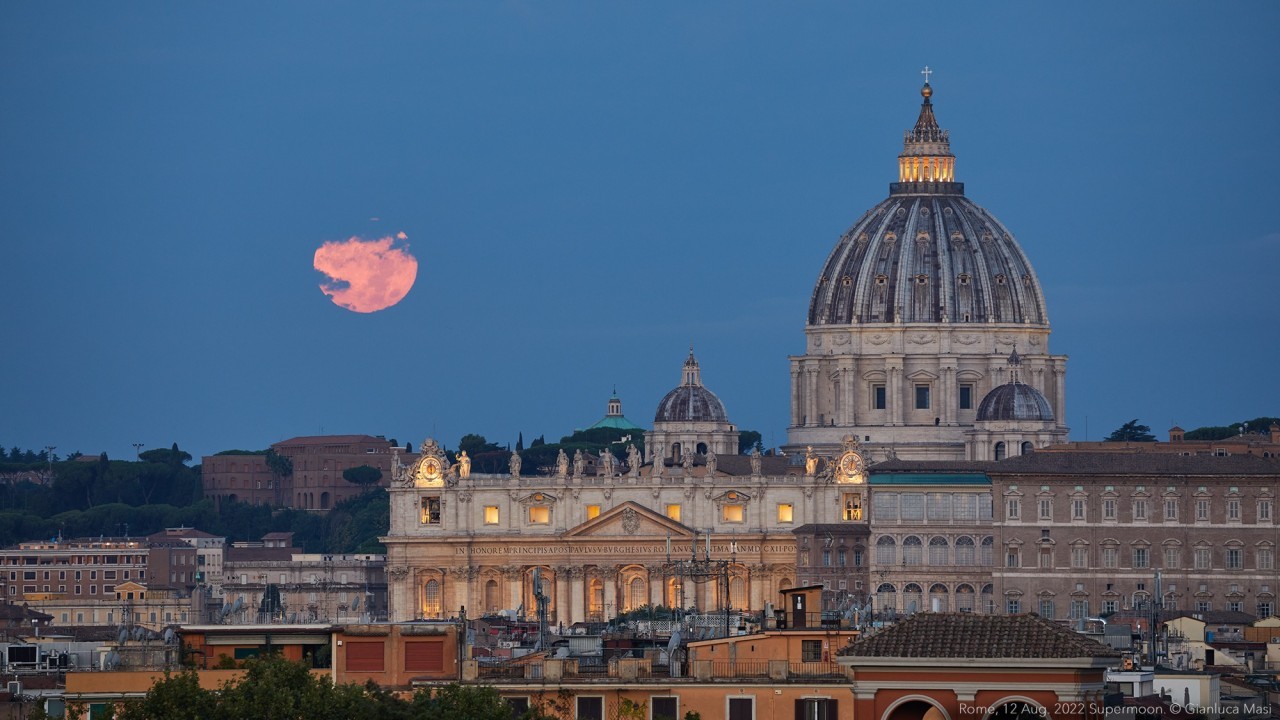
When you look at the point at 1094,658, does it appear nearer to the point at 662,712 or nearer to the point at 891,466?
the point at 662,712

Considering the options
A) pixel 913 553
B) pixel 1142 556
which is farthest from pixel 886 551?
pixel 1142 556

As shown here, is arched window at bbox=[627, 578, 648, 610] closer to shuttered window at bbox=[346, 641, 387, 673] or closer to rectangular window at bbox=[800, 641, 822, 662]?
shuttered window at bbox=[346, 641, 387, 673]

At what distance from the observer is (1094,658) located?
56781 mm

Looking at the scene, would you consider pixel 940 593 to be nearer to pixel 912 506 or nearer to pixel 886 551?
pixel 886 551

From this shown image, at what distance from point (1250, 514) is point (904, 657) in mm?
107827

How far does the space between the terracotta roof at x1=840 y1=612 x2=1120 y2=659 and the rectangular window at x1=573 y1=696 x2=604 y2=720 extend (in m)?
7.24

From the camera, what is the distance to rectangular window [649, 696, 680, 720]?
63.8 metres

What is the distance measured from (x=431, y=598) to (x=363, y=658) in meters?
Result: 118

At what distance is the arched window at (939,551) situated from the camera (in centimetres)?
16900

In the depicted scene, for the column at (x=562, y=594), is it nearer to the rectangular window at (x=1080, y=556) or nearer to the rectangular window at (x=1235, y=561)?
the rectangular window at (x=1080, y=556)

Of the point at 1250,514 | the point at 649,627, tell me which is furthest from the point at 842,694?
the point at 1250,514

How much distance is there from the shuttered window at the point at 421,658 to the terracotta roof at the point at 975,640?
36.8ft

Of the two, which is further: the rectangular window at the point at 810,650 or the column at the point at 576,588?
the column at the point at 576,588

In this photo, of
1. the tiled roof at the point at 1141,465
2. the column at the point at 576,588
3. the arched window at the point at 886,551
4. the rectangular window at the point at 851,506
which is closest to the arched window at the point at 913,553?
the arched window at the point at 886,551
